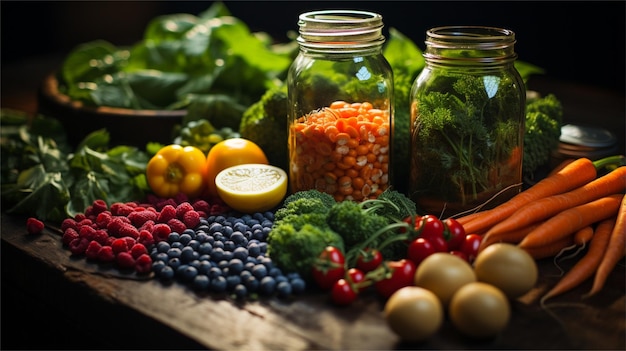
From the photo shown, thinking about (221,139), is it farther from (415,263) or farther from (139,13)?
(139,13)

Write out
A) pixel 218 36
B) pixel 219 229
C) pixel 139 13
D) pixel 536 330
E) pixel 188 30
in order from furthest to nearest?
1. pixel 139 13
2. pixel 188 30
3. pixel 218 36
4. pixel 219 229
5. pixel 536 330

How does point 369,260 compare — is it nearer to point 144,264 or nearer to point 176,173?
point 144,264

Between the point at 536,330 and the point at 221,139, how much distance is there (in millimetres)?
939

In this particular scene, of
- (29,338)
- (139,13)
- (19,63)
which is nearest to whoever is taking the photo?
(29,338)

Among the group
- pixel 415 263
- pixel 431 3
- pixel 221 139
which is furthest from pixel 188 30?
pixel 415 263

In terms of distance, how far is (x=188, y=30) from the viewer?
2533 mm

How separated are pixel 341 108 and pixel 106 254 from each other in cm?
56

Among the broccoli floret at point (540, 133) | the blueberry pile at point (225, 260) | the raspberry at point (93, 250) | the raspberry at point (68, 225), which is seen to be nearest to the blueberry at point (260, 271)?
the blueberry pile at point (225, 260)

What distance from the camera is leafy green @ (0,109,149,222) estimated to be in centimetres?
163

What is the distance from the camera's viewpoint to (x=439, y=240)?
130cm

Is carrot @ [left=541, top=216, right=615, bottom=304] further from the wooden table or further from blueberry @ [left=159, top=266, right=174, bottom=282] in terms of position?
blueberry @ [left=159, top=266, right=174, bottom=282]

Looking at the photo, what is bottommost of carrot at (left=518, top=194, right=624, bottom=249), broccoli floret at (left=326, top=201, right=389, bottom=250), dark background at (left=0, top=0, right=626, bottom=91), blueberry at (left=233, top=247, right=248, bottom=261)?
dark background at (left=0, top=0, right=626, bottom=91)

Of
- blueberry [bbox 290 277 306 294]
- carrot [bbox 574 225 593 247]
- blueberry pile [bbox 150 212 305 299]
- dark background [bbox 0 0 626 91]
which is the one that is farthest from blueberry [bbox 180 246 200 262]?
dark background [bbox 0 0 626 91]

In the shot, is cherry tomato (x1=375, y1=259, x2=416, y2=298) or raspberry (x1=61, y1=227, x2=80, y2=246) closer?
cherry tomato (x1=375, y1=259, x2=416, y2=298)
